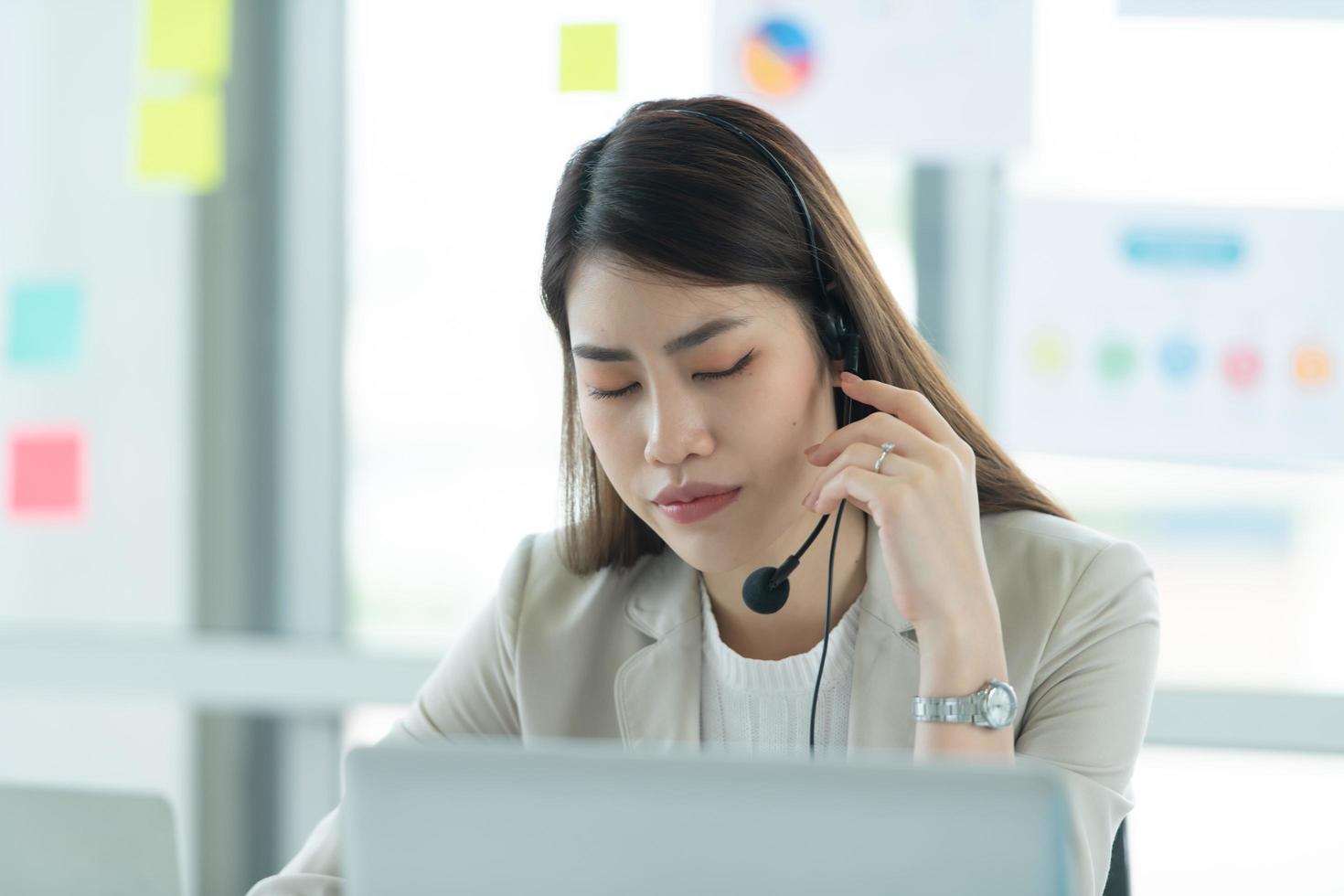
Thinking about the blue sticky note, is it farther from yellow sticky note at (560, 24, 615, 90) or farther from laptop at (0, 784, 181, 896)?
laptop at (0, 784, 181, 896)

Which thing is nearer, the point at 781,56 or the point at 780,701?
the point at 780,701

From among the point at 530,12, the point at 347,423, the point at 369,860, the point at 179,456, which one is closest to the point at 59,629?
the point at 179,456

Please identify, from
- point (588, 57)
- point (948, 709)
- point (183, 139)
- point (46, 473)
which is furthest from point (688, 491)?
point (46, 473)

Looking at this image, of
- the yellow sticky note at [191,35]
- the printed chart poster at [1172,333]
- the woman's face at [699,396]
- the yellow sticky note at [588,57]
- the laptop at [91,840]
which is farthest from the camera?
the yellow sticky note at [191,35]

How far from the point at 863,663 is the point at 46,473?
1862 mm

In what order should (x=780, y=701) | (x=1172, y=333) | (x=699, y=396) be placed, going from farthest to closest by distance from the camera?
(x=1172, y=333) → (x=780, y=701) → (x=699, y=396)

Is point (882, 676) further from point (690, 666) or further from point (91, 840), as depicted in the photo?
point (91, 840)

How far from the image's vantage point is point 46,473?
98.7 inches

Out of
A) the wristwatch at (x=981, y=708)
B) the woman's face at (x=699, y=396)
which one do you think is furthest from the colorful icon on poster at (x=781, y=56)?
the wristwatch at (x=981, y=708)

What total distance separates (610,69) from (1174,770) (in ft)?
5.02

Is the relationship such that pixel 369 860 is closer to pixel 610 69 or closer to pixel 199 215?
pixel 610 69

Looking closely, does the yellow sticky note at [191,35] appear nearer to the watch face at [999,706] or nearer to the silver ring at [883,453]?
the silver ring at [883,453]

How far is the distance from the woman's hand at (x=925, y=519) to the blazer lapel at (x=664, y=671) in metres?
0.27

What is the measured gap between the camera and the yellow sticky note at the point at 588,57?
2229 mm
